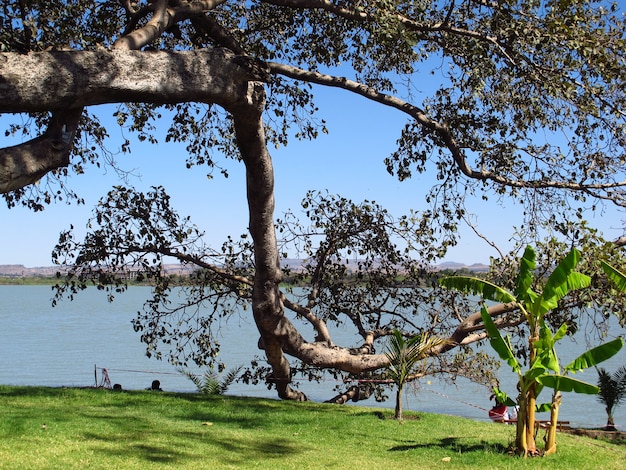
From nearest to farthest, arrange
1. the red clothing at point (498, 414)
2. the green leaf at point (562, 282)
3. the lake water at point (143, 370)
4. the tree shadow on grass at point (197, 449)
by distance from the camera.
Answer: the tree shadow on grass at point (197, 449), the green leaf at point (562, 282), the red clothing at point (498, 414), the lake water at point (143, 370)

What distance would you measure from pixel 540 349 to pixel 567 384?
0.67 metres

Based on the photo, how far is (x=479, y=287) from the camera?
31.4ft

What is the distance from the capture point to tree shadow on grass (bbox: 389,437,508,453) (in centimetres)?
937

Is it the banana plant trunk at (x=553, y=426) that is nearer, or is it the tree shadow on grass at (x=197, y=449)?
the tree shadow on grass at (x=197, y=449)

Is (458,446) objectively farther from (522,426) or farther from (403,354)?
(403,354)

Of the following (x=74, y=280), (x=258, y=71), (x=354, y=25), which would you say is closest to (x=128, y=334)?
(x=74, y=280)

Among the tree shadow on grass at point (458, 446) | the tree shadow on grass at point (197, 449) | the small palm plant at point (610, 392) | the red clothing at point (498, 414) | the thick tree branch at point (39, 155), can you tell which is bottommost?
the tree shadow on grass at point (197, 449)

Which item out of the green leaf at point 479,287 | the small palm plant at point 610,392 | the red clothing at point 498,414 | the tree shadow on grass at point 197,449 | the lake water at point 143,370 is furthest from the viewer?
the lake water at point 143,370

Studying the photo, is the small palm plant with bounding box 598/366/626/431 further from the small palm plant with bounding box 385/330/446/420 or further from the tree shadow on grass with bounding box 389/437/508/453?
the tree shadow on grass with bounding box 389/437/508/453

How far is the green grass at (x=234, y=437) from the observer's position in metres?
8.23

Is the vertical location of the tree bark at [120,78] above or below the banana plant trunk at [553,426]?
above

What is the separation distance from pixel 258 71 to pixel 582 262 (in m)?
5.70

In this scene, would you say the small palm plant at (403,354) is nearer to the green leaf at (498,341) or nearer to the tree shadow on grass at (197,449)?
the green leaf at (498,341)

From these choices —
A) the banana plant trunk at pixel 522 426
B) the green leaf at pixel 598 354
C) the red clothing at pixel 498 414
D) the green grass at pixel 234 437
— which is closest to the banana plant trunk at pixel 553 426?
the green grass at pixel 234 437
